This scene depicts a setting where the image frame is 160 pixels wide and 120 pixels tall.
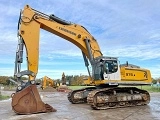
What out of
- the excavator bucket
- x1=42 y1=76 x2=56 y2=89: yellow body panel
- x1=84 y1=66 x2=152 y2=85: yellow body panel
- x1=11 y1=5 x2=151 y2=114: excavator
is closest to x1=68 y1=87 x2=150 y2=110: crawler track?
x1=11 y1=5 x2=151 y2=114: excavator

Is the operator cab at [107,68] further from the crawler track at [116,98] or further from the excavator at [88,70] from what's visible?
the crawler track at [116,98]

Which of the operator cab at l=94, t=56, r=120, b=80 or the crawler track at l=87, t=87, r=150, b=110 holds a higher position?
the operator cab at l=94, t=56, r=120, b=80

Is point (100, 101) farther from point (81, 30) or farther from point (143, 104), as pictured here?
Result: point (81, 30)

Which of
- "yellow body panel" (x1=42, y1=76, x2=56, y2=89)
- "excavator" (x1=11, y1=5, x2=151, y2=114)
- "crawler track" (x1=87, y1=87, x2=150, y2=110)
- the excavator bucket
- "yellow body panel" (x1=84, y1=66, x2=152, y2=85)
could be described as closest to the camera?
the excavator bucket

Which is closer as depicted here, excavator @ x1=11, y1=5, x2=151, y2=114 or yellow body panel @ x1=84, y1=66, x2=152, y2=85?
excavator @ x1=11, y1=5, x2=151, y2=114

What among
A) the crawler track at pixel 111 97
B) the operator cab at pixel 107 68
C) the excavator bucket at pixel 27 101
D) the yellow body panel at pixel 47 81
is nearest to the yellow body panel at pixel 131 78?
the operator cab at pixel 107 68

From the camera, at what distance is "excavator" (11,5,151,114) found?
435 inches

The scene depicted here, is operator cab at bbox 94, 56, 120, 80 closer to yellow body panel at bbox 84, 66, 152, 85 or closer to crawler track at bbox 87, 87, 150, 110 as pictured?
yellow body panel at bbox 84, 66, 152, 85

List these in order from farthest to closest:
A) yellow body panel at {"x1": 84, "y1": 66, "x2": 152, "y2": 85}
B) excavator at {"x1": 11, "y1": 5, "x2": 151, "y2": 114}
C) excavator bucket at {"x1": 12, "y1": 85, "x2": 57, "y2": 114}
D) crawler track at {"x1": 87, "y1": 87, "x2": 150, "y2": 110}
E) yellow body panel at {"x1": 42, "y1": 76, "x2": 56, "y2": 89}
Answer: yellow body panel at {"x1": 42, "y1": 76, "x2": 56, "y2": 89} < yellow body panel at {"x1": 84, "y1": 66, "x2": 152, "y2": 85} < crawler track at {"x1": 87, "y1": 87, "x2": 150, "y2": 110} < excavator at {"x1": 11, "y1": 5, "x2": 151, "y2": 114} < excavator bucket at {"x1": 12, "y1": 85, "x2": 57, "y2": 114}

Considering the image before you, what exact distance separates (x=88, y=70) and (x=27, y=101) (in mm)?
5003

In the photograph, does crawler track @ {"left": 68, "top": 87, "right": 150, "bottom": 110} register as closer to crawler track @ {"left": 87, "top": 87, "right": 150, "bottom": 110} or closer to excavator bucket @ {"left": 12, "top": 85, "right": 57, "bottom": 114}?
crawler track @ {"left": 87, "top": 87, "right": 150, "bottom": 110}

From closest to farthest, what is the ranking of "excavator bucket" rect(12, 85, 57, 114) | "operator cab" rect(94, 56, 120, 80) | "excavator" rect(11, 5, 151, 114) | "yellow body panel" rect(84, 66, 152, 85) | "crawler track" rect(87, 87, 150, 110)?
"excavator bucket" rect(12, 85, 57, 114), "excavator" rect(11, 5, 151, 114), "crawler track" rect(87, 87, 150, 110), "operator cab" rect(94, 56, 120, 80), "yellow body panel" rect(84, 66, 152, 85)

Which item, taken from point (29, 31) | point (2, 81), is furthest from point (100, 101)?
point (2, 81)

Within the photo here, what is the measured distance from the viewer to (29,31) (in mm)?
12148
